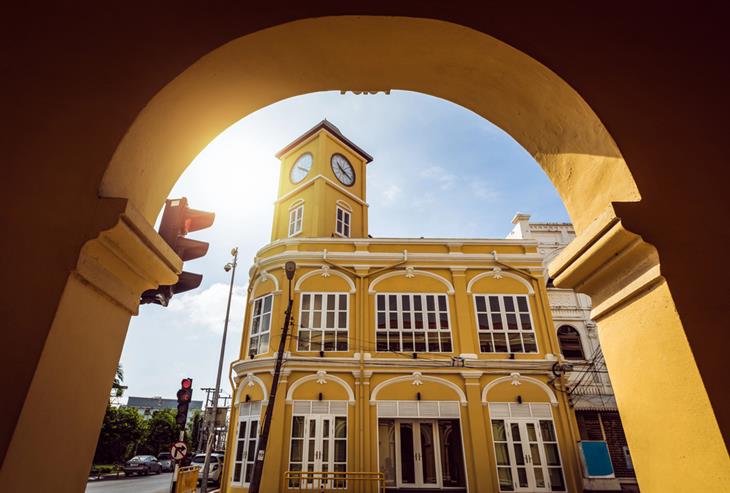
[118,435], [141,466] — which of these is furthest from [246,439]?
[118,435]

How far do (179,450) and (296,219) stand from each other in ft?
36.1

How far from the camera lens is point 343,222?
18.7 meters

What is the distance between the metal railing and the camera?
1177cm

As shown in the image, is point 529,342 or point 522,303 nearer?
point 529,342

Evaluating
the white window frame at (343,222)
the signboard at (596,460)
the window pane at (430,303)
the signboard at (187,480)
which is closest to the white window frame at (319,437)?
the signboard at (187,480)

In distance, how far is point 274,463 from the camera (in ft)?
39.6

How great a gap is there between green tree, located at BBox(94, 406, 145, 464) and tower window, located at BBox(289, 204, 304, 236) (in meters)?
21.3

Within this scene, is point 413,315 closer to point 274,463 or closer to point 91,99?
point 274,463

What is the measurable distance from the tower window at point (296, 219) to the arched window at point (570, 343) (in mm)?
13509

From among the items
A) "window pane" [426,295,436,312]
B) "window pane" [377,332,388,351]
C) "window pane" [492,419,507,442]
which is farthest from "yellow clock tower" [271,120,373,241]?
"window pane" [492,419,507,442]

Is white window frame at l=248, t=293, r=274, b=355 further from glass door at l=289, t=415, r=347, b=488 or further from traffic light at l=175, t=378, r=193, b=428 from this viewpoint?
traffic light at l=175, t=378, r=193, b=428

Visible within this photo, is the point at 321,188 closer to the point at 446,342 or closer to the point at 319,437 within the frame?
the point at 446,342

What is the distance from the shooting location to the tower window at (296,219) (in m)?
18.0

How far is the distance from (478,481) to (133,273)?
13.1 meters
